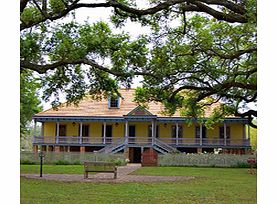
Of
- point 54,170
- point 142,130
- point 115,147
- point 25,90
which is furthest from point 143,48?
point 142,130

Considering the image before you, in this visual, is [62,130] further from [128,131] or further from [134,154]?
[134,154]

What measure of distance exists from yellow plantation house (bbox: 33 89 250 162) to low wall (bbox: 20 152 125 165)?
8.56 ft

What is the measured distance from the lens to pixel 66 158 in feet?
74.1

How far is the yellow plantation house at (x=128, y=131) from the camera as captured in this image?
84.9 ft

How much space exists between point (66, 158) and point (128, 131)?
18.8ft

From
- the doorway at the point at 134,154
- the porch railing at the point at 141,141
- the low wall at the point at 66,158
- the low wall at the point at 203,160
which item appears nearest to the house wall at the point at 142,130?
the porch railing at the point at 141,141

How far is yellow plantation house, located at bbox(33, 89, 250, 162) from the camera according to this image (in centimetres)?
2588

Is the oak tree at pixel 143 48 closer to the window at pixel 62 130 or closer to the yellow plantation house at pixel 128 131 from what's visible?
the yellow plantation house at pixel 128 131

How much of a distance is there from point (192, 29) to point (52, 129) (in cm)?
1855

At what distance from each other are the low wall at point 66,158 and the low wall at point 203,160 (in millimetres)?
2460

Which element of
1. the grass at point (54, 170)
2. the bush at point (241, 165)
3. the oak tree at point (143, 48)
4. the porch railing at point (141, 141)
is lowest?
the bush at point (241, 165)

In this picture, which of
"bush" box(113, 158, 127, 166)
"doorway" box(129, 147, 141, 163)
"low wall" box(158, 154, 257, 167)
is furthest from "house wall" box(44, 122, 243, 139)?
"bush" box(113, 158, 127, 166)

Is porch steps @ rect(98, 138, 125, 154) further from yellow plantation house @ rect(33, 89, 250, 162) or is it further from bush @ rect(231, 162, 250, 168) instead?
bush @ rect(231, 162, 250, 168)
